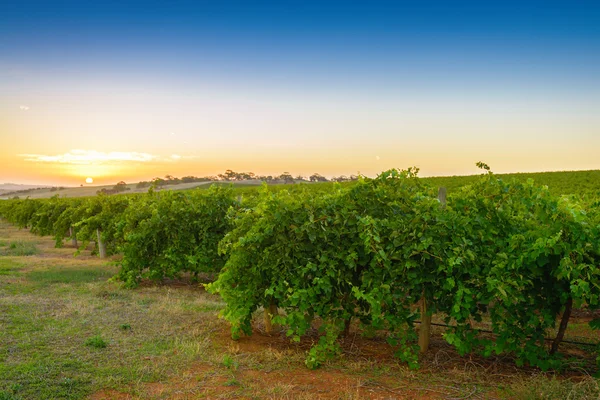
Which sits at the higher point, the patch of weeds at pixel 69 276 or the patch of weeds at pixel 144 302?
the patch of weeds at pixel 144 302

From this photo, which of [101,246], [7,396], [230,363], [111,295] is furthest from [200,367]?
[101,246]

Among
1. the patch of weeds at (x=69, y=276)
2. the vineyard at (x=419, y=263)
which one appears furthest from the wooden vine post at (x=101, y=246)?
the vineyard at (x=419, y=263)

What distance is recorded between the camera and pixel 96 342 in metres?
6.45

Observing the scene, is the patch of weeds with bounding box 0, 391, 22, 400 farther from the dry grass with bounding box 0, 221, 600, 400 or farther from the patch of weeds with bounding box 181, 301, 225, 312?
the patch of weeds with bounding box 181, 301, 225, 312

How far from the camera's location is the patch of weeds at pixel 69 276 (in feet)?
40.4

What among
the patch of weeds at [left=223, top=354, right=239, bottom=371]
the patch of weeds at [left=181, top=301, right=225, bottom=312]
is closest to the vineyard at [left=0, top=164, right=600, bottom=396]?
the patch of weeds at [left=223, top=354, right=239, bottom=371]

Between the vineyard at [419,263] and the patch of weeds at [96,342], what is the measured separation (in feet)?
5.55

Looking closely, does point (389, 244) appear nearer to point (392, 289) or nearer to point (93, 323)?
point (392, 289)

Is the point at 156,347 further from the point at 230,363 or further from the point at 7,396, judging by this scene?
the point at 7,396

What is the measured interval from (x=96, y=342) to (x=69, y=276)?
7537 millimetres

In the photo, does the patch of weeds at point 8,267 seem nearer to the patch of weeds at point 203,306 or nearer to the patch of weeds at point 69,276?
the patch of weeds at point 69,276

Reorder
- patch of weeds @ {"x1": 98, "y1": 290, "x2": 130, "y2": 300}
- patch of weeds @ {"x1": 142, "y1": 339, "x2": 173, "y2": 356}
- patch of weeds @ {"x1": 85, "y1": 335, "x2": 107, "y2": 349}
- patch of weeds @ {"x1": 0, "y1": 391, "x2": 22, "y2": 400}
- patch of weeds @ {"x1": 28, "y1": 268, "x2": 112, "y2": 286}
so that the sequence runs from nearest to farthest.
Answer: patch of weeds @ {"x1": 0, "y1": 391, "x2": 22, "y2": 400} < patch of weeds @ {"x1": 142, "y1": 339, "x2": 173, "y2": 356} < patch of weeds @ {"x1": 85, "y1": 335, "x2": 107, "y2": 349} < patch of weeds @ {"x1": 98, "y1": 290, "x2": 130, "y2": 300} < patch of weeds @ {"x1": 28, "y1": 268, "x2": 112, "y2": 286}

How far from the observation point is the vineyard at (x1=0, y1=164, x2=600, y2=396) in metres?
5.37

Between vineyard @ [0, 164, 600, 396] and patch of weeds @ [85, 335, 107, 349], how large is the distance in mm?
1693
